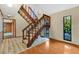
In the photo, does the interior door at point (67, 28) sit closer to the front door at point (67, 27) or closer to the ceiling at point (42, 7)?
the front door at point (67, 27)

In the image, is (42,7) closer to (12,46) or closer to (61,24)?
(61,24)

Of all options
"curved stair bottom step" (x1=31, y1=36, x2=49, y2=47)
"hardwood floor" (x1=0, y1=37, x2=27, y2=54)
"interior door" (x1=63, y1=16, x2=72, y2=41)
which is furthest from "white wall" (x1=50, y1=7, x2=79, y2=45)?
"hardwood floor" (x1=0, y1=37, x2=27, y2=54)

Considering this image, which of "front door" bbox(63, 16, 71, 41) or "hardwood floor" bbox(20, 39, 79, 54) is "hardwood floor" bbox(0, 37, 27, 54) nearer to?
"hardwood floor" bbox(20, 39, 79, 54)

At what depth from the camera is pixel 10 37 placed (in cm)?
234

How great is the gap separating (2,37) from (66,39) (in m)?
1.20

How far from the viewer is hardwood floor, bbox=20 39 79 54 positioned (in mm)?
2241

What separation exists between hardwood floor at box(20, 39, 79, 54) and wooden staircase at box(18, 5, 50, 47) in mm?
159

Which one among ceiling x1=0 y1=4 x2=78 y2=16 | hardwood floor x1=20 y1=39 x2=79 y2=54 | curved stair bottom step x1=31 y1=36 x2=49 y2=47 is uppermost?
ceiling x1=0 y1=4 x2=78 y2=16

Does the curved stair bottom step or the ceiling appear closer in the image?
the ceiling

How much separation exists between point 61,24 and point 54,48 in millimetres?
477

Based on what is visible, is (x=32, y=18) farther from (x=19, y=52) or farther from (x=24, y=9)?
(x=19, y=52)

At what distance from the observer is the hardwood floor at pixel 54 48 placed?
7.35 feet

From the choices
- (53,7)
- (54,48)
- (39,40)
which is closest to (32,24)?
(39,40)

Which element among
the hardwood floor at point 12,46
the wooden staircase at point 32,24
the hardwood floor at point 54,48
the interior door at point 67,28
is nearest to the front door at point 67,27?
the interior door at point 67,28
